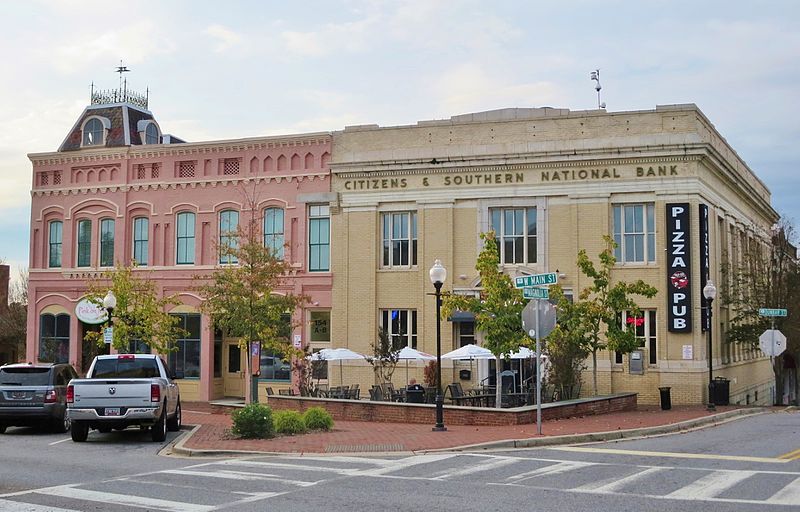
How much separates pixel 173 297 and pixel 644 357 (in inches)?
670

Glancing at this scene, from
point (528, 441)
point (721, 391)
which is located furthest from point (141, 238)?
point (528, 441)

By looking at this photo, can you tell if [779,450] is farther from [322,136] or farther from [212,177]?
[212,177]

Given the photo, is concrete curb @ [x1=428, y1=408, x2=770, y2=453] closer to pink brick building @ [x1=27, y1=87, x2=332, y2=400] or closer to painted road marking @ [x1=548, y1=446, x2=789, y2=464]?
painted road marking @ [x1=548, y1=446, x2=789, y2=464]

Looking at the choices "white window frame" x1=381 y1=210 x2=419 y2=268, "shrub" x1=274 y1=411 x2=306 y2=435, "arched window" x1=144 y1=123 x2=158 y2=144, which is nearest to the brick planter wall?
"shrub" x1=274 y1=411 x2=306 y2=435

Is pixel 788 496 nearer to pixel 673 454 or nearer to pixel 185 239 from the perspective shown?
pixel 673 454

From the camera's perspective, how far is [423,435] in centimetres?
1970

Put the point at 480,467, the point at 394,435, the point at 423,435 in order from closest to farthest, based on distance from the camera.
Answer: the point at 480,467 < the point at 423,435 < the point at 394,435

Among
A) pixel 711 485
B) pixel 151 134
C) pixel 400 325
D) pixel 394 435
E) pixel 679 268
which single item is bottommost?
pixel 394 435

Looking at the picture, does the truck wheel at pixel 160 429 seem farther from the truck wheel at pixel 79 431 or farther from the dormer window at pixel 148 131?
the dormer window at pixel 148 131

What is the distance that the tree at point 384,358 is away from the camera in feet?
98.0

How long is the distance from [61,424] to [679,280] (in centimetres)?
1956

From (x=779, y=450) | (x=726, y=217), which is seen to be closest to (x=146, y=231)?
(x=726, y=217)

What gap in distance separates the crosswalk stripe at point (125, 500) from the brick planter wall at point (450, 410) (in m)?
10.8

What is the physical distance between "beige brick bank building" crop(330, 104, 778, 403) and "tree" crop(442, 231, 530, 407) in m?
7.54
